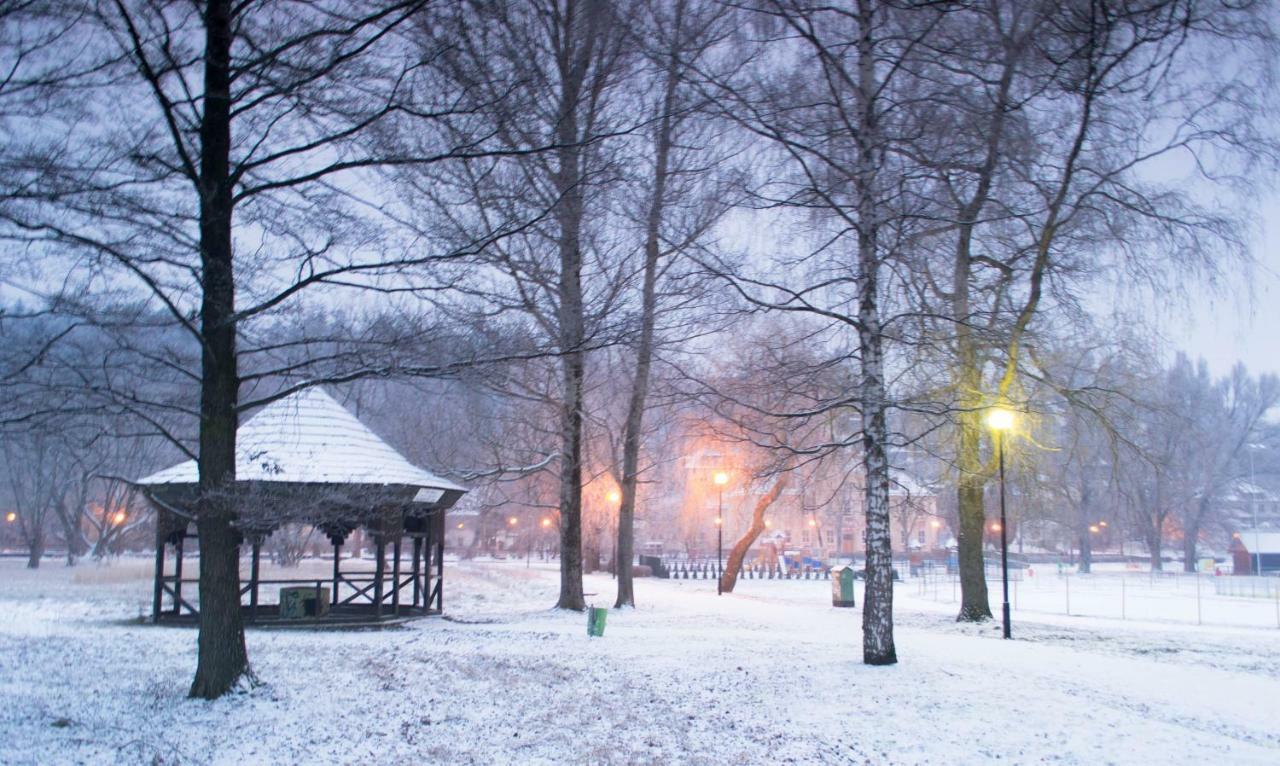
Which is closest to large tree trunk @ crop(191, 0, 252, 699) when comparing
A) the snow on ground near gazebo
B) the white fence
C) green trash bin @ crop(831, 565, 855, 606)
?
the snow on ground near gazebo

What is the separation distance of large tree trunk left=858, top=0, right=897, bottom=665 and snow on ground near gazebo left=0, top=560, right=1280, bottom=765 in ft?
2.08

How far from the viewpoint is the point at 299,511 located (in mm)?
10531

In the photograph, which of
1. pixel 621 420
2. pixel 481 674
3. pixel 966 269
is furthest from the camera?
pixel 621 420

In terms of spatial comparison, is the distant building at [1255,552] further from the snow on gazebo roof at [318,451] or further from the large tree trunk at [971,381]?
the snow on gazebo roof at [318,451]

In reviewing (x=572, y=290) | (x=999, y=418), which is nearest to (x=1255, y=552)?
(x=999, y=418)

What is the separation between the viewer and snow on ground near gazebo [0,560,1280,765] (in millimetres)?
7840

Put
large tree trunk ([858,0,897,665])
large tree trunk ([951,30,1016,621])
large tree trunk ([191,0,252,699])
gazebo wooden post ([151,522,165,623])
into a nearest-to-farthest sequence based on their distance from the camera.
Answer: large tree trunk ([191,0,252,699]), large tree trunk ([858,0,897,665]), large tree trunk ([951,30,1016,621]), gazebo wooden post ([151,522,165,623])

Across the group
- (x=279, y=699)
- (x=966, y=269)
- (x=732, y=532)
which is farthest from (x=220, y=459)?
(x=732, y=532)

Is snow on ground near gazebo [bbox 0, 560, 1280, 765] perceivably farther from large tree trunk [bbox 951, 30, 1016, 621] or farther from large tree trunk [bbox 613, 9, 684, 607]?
large tree trunk [bbox 613, 9, 684, 607]

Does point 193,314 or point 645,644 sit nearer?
point 193,314

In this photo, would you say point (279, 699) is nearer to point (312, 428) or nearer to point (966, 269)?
point (312, 428)

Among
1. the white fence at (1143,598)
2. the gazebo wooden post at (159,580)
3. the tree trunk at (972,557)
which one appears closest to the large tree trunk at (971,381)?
the tree trunk at (972,557)

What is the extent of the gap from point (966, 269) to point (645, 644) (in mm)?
9472

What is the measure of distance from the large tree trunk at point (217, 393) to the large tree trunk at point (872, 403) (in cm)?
750
